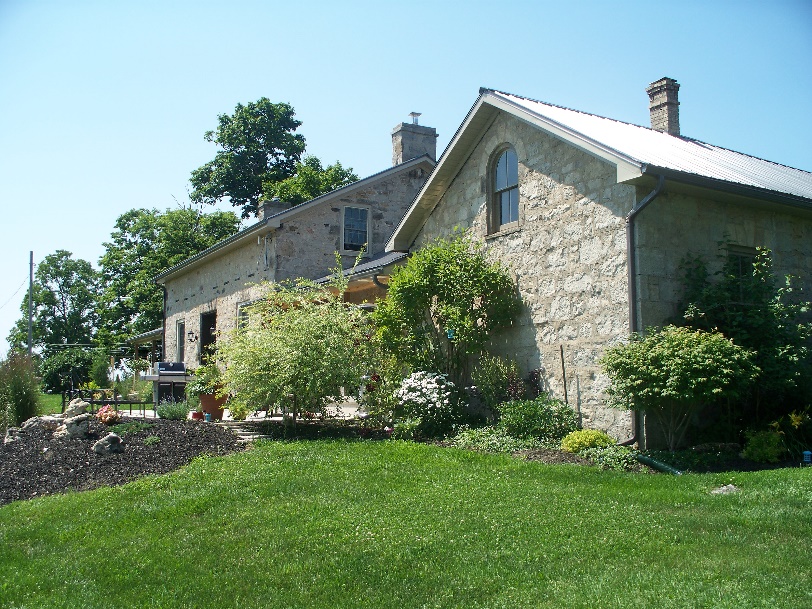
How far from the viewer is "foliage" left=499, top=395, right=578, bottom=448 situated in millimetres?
10539

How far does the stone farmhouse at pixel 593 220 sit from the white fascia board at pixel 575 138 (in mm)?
21

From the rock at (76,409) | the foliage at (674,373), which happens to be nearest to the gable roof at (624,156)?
the foliage at (674,373)

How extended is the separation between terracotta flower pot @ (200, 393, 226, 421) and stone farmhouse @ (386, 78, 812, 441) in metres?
5.96

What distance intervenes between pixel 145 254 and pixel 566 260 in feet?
114

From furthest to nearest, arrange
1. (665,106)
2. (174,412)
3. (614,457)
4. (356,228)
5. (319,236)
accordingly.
Answer: (356,228) < (319,236) < (665,106) < (174,412) < (614,457)

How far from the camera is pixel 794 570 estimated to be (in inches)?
194

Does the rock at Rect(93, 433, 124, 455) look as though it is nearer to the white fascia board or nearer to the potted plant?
the potted plant

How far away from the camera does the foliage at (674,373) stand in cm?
876

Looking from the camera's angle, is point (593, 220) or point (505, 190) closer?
point (593, 220)

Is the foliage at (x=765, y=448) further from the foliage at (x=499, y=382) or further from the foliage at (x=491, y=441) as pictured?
the foliage at (x=499, y=382)

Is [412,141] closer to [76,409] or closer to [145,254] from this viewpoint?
[76,409]

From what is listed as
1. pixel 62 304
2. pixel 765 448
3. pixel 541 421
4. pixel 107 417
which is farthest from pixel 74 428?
pixel 62 304

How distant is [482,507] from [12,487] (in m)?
5.99

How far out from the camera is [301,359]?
11570 mm
